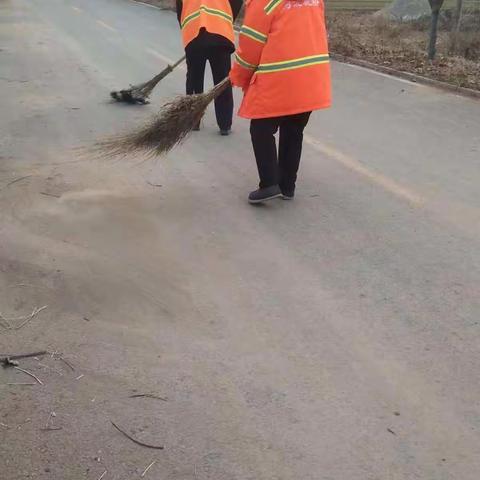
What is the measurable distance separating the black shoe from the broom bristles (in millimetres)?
763

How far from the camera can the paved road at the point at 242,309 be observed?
2703mm

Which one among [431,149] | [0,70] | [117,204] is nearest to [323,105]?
[117,204]

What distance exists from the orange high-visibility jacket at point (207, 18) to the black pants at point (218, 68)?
0.49 feet

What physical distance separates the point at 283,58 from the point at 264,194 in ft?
3.24

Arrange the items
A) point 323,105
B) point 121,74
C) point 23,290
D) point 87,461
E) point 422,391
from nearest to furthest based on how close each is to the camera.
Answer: point 87,461 → point 422,391 → point 23,290 → point 323,105 → point 121,74

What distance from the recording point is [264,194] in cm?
516

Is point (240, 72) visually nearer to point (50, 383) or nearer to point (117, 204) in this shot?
point (117, 204)

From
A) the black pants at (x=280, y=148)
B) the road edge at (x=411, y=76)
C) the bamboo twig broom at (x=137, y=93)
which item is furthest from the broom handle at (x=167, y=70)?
the road edge at (x=411, y=76)

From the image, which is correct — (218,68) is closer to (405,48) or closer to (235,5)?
(235,5)

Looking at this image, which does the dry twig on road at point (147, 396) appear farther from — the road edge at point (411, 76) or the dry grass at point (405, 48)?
the dry grass at point (405, 48)

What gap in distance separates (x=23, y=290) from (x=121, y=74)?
715 cm

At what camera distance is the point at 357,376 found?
10.3 ft

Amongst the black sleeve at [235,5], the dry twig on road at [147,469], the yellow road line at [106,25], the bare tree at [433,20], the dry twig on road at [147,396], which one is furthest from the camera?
the yellow road line at [106,25]

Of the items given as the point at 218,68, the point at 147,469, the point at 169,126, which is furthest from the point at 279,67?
the point at 147,469
